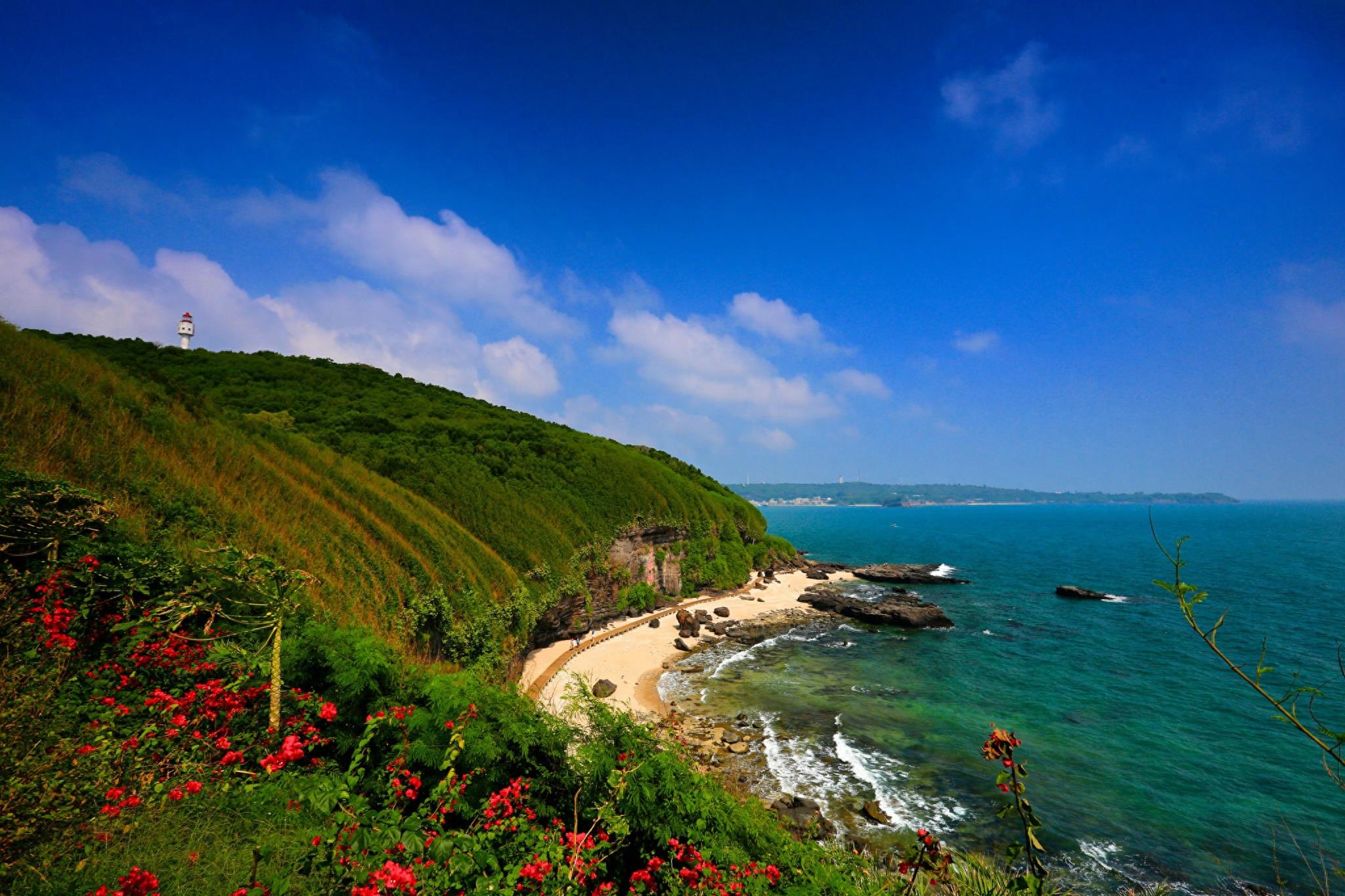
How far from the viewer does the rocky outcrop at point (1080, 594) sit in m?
53.2

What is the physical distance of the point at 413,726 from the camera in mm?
7953

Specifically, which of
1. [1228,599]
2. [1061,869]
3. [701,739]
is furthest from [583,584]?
[1228,599]

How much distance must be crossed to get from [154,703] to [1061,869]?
22219 millimetres

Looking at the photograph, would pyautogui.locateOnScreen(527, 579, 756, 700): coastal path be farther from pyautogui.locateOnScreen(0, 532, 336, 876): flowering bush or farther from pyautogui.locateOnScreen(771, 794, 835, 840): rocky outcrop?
pyautogui.locateOnScreen(0, 532, 336, 876): flowering bush

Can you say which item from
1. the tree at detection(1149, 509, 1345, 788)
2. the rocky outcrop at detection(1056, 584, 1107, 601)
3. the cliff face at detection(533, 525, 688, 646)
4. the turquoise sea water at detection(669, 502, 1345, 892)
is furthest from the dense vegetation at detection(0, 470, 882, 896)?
the rocky outcrop at detection(1056, 584, 1107, 601)

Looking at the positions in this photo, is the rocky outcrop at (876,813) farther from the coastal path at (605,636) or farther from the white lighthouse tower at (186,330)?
the white lighthouse tower at (186,330)

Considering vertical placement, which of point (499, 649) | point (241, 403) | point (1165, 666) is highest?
point (241, 403)

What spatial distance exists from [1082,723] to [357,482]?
1356 inches

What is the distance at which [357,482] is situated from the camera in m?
22.8

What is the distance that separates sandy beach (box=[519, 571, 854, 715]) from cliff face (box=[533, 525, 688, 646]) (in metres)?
0.88

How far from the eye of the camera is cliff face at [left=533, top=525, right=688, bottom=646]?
1253 inches

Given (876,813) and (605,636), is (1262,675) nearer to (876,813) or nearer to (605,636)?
(876,813)

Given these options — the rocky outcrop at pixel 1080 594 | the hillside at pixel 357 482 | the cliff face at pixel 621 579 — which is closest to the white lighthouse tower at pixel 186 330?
the hillside at pixel 357 482

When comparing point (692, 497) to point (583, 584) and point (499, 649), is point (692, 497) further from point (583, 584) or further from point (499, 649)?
point (499, 649)
